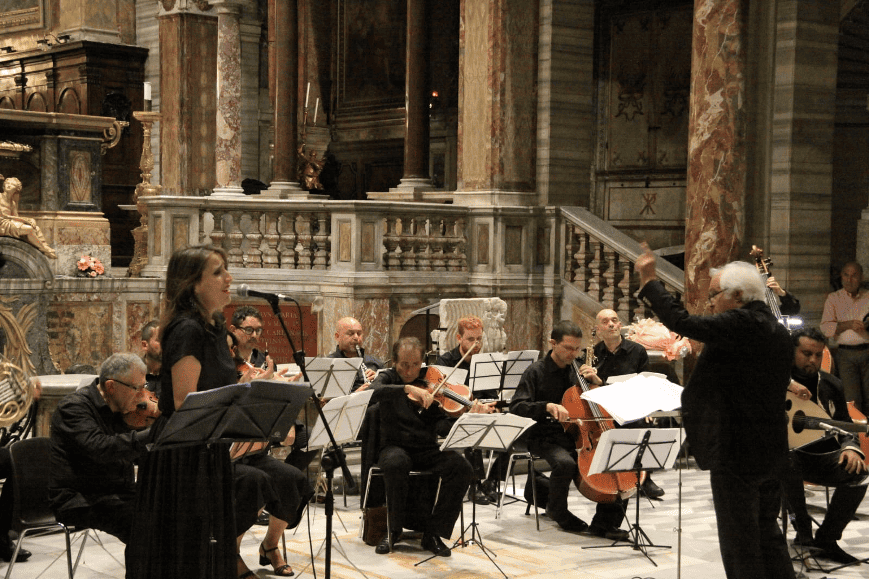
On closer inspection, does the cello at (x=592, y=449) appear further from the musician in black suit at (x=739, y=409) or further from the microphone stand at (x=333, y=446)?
the musician in black suit at (x=739, y=409)

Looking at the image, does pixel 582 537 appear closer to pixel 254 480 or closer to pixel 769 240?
pixel 254 480

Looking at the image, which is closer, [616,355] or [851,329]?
[616,355]

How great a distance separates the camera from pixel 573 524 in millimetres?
8352

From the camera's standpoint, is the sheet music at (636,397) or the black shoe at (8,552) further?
the black shoe at (8,552)

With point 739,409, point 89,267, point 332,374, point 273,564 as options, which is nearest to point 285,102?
point 89,267

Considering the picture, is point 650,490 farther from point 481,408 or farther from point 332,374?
point 332,374

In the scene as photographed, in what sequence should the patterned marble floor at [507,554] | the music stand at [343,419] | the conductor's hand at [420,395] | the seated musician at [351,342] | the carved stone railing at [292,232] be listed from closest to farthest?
the patterned marble floor at [507,554] → the music stand at [343,419] → the conductor's hand at [420,395] → the seated musician at [351,342] → the carved stone railing at [292,232]

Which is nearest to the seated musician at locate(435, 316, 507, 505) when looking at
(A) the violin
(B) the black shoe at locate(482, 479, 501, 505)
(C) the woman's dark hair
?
(B) the black shoe at locate(482, 479, 501, 505)

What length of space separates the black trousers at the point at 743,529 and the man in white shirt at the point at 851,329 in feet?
19.4

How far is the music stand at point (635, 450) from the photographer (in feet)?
23.8

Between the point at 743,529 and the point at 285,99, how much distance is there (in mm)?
12867

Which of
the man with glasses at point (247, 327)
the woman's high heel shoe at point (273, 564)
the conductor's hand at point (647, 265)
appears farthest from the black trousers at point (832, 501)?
the man with glasses at point (247, 327)

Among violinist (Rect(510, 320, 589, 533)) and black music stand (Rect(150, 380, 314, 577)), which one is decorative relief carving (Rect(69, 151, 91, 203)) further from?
black music stand (Rect(150, 380, 314, 577))

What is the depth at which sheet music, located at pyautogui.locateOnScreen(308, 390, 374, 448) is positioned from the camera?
7.32 metres
